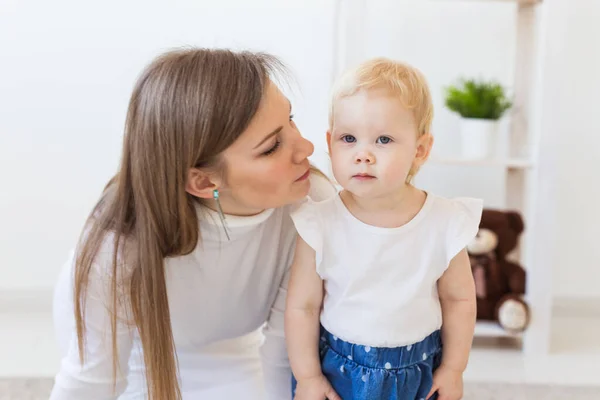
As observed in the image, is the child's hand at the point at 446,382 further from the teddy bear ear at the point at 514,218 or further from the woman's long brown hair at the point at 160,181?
the teddy bear ear at the point at 514,218

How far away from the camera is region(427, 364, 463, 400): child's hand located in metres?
1.09

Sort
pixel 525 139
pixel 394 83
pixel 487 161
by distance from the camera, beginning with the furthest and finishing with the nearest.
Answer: pixel 525 139 < pixel 487 161 < pixel 394 83

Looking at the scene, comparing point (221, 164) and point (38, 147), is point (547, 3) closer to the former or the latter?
point (221, 164)

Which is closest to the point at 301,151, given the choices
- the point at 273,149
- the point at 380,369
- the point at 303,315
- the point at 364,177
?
the point at 273,149

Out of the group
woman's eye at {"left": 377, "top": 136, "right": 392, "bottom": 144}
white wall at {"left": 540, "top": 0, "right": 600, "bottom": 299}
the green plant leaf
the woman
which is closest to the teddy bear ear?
white wall at {"left": 540, "top": 0, "right": 600, "bottom": 299}

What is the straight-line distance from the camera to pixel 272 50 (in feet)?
6.93

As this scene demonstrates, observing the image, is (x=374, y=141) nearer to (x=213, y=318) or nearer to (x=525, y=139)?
(x=213, y=318)

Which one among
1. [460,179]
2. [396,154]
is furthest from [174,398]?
[460,179]

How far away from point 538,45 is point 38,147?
5.21 feet

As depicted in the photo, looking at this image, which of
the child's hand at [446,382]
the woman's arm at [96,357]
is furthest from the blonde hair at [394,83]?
the woman's arm at [96,357]

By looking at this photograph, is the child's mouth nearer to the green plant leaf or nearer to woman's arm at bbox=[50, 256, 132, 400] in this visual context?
woman's arm at bbox=[50, 256, 132, 400]

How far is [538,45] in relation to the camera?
195 cm

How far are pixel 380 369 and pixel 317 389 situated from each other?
Result: 11 centimetres

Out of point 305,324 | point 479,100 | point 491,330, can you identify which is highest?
point 479,100
